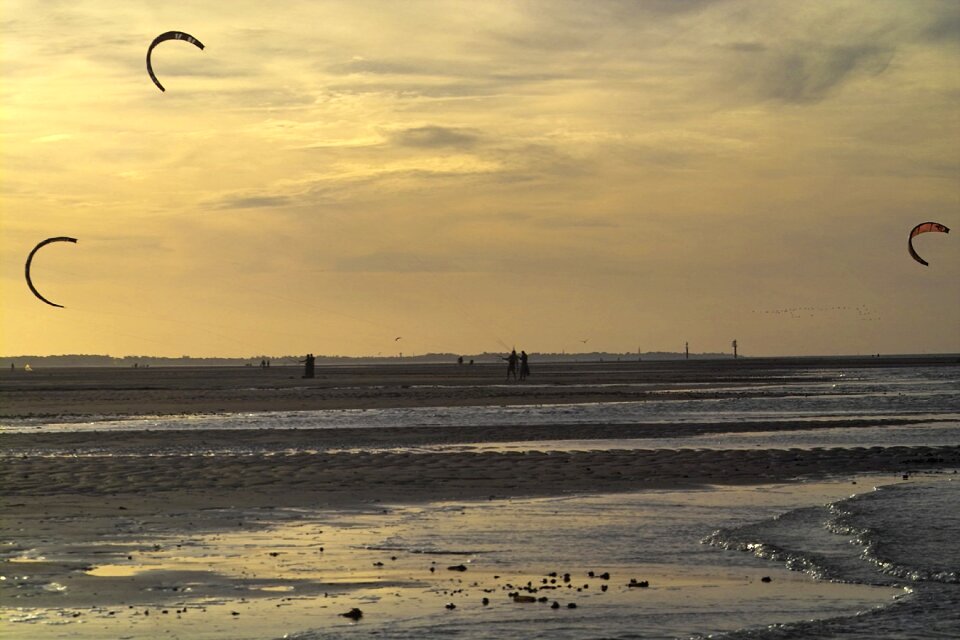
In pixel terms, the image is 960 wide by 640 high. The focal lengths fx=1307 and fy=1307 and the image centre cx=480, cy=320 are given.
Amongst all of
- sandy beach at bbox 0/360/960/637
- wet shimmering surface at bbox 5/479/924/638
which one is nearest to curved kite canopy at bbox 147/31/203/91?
sandy beach at bbox 0/360/960/637

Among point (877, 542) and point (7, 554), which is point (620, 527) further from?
point (7, 554)

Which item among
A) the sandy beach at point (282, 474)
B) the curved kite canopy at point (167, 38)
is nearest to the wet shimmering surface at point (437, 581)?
the sandy beach at point (282, 474)

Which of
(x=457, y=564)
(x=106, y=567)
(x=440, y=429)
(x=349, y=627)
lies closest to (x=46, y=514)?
(x=106, y=567)

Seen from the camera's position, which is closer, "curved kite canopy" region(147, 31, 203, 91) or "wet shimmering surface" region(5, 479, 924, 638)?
"wet shimmering surface" region(5, 479, 924, 638)

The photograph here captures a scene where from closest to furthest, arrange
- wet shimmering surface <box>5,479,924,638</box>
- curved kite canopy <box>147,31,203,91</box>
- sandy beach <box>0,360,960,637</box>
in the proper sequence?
wet shimmering surface <box>5,479,924,638</box>
sandy beach <box>0,360,960,637</box>
curved kite canopy <box>147,31,203,91</box>

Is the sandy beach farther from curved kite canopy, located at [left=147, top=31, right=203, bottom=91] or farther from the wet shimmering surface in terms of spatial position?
curved kite canopy, located at [left=147, top=31, right=203, bottom=91]

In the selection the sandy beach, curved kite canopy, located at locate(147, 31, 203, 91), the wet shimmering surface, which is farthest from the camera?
curved kite canopy, located at locate(147, 31, 203, 91)

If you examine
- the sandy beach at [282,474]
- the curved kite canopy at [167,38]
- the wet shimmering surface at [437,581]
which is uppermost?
the curved kite canopy at [167,38]

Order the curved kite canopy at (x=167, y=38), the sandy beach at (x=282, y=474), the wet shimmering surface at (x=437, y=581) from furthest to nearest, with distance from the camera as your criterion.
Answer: the curved kite canopy at (x=167, y=38)
the sandy beach at (x=282, y=474)
the wet shimmering surface at (x=437, y=581)

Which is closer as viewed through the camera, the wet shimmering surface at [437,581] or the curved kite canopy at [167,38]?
the wet shimmering surface at [437,581]

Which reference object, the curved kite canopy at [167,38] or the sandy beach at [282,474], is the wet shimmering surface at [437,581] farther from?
the curved kite canopy at [167,38]

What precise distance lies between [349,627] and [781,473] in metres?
13.4

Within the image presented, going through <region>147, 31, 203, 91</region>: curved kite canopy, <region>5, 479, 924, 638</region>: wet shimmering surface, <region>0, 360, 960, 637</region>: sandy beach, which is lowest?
<region>5, 479, 924, 638</region>: wet shimmering surface

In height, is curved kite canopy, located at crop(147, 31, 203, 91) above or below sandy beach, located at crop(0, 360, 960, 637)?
above
